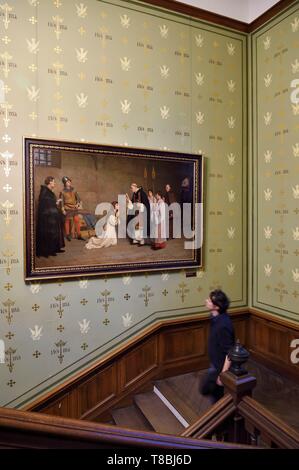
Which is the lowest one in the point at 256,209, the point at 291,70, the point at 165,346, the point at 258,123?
the point at 165,346

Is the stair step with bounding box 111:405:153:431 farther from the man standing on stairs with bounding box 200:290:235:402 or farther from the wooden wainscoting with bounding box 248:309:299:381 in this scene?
the wooden wainscoting with bounding box 248:309:299:381

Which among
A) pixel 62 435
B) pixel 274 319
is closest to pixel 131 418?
pixel 274 319

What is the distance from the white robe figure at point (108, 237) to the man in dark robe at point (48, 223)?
388mm

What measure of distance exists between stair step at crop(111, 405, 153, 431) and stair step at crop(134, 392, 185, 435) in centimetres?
9

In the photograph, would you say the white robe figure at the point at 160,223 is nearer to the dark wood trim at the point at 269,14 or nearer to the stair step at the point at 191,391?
the stair step at the point at 191,391

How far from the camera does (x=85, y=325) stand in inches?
142

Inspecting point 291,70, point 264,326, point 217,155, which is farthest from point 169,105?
point 264,326

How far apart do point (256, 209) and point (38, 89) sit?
3258 mm

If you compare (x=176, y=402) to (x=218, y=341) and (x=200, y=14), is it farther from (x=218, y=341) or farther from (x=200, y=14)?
(x=200, y=14)

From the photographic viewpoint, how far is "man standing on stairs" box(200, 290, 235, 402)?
291 centimetres

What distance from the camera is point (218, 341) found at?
2947mm
